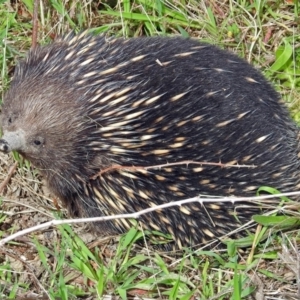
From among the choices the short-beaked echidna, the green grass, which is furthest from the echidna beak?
the green grass

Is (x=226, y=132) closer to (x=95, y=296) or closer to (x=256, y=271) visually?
(x=256, y=271)

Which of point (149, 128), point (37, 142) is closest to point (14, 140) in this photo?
point (37, 142)

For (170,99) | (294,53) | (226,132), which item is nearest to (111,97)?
(170,99)

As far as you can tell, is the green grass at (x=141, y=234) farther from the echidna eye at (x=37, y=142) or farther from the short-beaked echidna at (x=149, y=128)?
the echidna eye at (x=37, y=142)

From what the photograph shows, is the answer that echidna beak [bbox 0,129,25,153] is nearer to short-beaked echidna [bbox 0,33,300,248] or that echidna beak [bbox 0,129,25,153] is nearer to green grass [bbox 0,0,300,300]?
short-beaked echidna [bbox 0,33,300,248]

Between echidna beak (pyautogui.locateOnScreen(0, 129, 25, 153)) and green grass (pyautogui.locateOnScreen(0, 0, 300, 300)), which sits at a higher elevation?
echidna beak (pyautogui.locateOnScreen(0, 129, 25, 153))

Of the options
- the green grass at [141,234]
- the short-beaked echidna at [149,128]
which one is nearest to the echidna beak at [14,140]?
the short-beaked echidna at [149,128]
